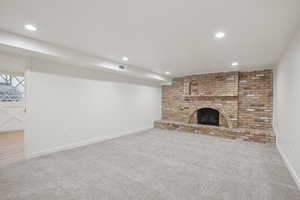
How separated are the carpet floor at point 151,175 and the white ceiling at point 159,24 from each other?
2350 mm

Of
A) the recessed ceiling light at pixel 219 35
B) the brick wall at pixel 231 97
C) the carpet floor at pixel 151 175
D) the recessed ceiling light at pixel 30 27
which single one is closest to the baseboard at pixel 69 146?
the carpet floor at pixel 151 175

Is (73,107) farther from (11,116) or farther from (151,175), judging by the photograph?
(11,116)

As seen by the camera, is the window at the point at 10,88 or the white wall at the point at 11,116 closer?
the white wall at the point at 11,116

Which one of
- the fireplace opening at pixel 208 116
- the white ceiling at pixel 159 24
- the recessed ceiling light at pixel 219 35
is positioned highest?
the white ceiling at pixel 159 24

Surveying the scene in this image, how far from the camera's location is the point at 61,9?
5.88ft

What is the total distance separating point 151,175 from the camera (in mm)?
2434

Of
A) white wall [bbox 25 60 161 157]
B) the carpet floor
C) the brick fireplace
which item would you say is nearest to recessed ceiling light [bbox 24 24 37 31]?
white wall [bbox 25 60 161 157]

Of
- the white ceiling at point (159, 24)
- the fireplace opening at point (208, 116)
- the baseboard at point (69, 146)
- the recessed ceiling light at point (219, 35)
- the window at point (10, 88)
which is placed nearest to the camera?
the white ceiling at point (159, 24)

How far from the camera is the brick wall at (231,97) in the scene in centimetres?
490

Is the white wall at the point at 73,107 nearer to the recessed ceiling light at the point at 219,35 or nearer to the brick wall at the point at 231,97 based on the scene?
the brick wall at the point at 231,97

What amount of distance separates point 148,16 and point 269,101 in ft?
16.6

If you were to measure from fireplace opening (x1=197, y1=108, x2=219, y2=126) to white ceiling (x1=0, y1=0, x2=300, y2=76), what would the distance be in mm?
3187

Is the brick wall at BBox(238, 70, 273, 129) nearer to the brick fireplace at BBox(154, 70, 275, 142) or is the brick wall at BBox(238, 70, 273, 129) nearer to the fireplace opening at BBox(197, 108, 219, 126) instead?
the brick fireplace at BBox(154, 70, 275, 142)

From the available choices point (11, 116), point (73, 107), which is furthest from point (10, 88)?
point (73, 107)
